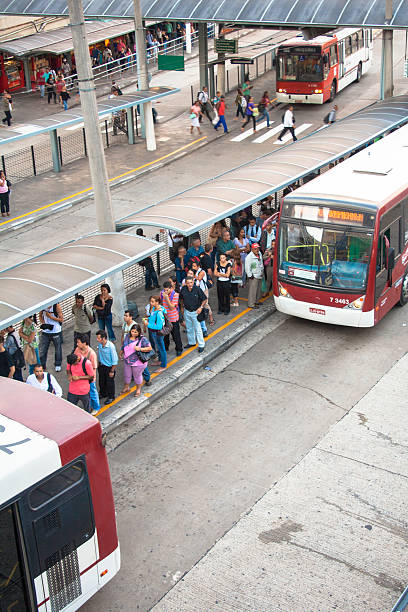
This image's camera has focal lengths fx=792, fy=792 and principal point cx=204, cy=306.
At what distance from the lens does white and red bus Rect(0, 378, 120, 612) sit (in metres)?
7.41

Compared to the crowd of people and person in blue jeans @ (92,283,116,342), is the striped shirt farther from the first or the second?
person in blue jeans @ (92,283,116,342)

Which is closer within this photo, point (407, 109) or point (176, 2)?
point (407, 109)

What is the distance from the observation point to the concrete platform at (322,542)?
891 cm

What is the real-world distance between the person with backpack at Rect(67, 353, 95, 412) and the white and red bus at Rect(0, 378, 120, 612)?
9.94ft

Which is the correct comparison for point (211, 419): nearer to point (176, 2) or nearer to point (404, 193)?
point (404, 193)

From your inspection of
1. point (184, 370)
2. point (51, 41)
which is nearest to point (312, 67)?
point (51, 41)

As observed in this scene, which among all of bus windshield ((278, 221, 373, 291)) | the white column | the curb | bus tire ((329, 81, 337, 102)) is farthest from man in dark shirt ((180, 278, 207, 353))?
the white column

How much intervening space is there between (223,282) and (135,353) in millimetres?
3589

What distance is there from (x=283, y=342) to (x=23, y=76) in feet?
97.2

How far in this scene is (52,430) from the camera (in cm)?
792

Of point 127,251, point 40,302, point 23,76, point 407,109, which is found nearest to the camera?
point 40,302

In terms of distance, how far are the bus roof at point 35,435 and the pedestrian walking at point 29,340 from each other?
446cm

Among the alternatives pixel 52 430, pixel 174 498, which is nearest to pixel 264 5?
pixel 174 498

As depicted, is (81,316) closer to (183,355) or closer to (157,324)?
(157,324)
